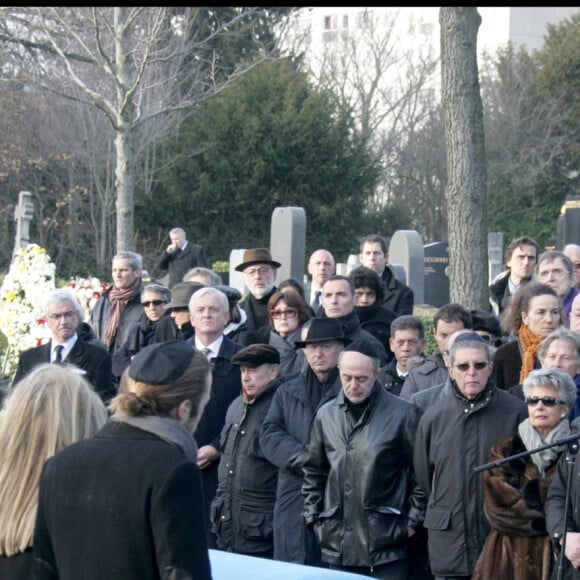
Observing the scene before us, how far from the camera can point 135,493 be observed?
308 centimetres

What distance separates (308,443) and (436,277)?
14.8 metres

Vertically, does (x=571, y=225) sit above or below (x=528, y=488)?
above

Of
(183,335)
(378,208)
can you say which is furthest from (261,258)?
(378,208)

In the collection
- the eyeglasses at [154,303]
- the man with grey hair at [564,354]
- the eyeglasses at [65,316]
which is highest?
the eyeglasses at [154,303]

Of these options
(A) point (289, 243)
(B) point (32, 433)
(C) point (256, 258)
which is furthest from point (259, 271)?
(A) point (289, 243)

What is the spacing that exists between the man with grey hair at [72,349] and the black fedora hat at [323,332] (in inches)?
66.3

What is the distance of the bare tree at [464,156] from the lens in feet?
34.5

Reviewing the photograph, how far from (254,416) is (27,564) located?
10.7ft

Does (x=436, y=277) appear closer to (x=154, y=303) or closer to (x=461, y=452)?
(x=154, y=303)

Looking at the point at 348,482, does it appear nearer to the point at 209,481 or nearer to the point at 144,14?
the point at 209,481

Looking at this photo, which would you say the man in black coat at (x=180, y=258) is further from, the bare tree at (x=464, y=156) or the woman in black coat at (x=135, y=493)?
the woman in black coat at (x=135, y=493)

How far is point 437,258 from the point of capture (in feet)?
69.8

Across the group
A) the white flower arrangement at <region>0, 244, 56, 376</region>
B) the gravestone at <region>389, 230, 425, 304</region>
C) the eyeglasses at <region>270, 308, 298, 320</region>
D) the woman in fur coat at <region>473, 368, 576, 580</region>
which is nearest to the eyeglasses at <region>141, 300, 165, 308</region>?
the eyeglasses at <region>270, 308, 298, 320</region>

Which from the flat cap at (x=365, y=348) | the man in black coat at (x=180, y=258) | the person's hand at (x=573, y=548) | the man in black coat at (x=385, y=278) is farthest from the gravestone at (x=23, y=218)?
the person's hand at (x=573, y=548)
